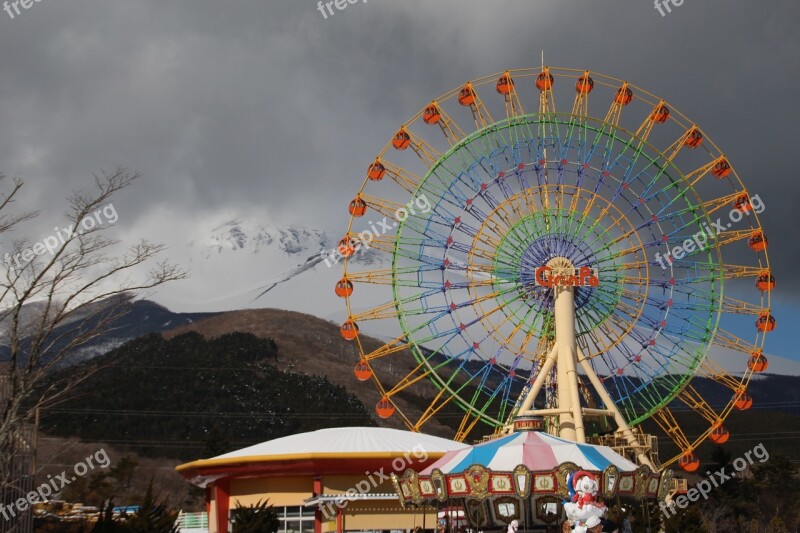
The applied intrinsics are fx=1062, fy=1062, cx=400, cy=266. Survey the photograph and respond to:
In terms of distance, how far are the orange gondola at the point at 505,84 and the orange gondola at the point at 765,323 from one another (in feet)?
48.2

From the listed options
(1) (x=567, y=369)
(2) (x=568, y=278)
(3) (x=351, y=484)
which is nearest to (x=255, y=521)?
(3) (x=351, y=484)

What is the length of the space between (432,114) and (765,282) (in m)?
16.2

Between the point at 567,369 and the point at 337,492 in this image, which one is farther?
the point at 567,369

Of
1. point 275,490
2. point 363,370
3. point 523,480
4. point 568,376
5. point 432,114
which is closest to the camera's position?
point 523,480

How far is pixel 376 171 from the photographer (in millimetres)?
46375

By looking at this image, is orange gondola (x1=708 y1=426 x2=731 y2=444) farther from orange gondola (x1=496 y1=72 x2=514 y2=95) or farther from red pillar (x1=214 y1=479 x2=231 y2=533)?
red pillar (x1=214 y1=479 x2=231 y2=533)

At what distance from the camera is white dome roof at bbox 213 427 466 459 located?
39.3 meters

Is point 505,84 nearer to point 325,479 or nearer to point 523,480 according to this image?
point 325,479

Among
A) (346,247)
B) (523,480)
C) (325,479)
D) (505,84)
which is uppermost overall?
(505,84)

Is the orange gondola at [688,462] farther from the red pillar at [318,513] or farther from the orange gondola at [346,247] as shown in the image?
the orange gondola at [346,247]

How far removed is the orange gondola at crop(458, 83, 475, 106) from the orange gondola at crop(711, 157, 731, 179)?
1101cm

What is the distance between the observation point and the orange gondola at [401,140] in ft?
152

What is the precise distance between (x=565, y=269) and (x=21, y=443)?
24133 mm

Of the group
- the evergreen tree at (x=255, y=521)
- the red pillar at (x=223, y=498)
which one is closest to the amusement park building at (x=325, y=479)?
the red pillar at (x=223, y=498)
